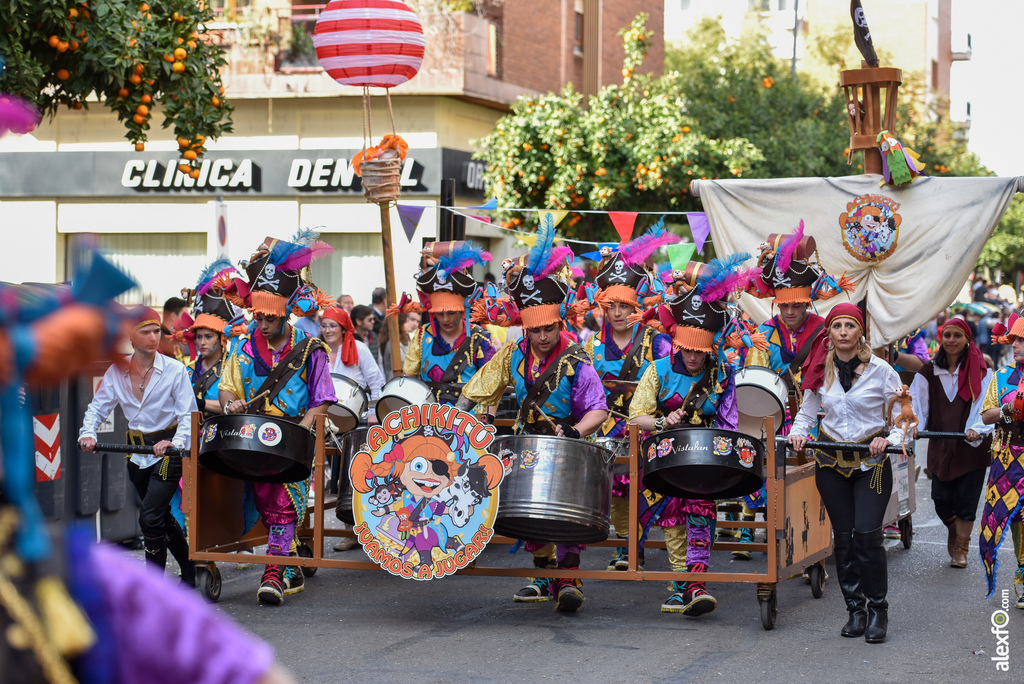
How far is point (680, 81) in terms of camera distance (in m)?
25.7

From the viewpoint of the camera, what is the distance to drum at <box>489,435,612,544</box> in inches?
271

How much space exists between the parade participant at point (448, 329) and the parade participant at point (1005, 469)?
11.7 feet

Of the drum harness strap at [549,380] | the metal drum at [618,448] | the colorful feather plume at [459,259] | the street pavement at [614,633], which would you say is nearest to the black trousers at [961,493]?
the street pavement at [614,633]

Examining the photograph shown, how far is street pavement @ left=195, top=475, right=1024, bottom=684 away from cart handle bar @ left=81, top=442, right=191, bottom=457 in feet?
3.40

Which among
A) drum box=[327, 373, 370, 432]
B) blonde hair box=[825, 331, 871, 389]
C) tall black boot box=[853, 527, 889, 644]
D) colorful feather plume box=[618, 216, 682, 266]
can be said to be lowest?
tall black boot box=[853, 527, 889, 644]

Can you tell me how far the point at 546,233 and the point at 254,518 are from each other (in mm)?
2707

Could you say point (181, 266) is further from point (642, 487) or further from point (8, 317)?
point (8, 317)

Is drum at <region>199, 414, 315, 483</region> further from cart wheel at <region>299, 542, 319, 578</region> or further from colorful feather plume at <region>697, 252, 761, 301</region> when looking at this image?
colorful feather plume at <region>697, 252, 761, 301</region>

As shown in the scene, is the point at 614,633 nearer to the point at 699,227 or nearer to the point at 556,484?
the point at 556,484

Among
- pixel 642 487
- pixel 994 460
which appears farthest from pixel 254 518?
pixel 994 460

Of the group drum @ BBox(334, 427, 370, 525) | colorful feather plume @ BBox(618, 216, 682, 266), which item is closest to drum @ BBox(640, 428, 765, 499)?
drum @ BBox(334, 427, 370, 525)

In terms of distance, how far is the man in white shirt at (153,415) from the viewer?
770cm

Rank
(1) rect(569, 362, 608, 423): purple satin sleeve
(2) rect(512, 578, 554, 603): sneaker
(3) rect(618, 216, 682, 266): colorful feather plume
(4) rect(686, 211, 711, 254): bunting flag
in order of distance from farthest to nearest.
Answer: (4) rect(686, 211, 711, 254): bunting flag
(3) rect(618, 216, 682, 266): colorful feather plume
(2) rect(512, 578, 554, 603): sneaker
(1) rect(569, 362, 608, 423): purple satin sleeve

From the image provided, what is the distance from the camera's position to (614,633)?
7250 mm
